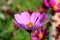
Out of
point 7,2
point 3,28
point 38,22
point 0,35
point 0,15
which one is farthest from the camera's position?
point 7,2

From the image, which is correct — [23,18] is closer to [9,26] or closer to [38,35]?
[38,35]

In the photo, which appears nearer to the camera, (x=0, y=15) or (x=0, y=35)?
(x=0, y=35)

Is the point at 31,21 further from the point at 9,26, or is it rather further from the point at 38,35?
the point at 9,26

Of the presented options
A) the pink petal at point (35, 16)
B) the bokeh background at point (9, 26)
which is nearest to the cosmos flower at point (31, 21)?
the pink petal at point (35, 16)

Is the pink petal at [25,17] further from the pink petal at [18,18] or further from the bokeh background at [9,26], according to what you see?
the bokeh background at [9,26]

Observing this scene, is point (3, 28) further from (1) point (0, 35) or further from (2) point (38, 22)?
(2) point (38, 22)

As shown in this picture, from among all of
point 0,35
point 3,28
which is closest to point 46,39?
point 0,35

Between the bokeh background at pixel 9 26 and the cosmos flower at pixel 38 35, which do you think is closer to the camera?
the cosmos flower at pixel 38 35

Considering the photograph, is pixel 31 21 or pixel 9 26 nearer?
pixel 31 21

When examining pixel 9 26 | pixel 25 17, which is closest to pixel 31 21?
pixel 25 17
